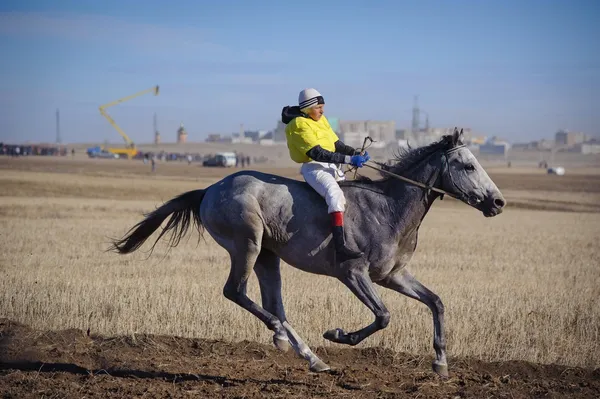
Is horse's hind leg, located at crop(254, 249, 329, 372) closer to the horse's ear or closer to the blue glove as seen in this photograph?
the blue glove

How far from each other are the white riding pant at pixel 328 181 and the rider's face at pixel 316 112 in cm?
50

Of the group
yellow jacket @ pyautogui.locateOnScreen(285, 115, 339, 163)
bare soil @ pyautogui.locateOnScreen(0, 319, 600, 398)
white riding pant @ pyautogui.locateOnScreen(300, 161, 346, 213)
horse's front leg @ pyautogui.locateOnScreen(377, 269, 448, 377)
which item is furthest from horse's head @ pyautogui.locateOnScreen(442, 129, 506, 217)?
bare soil @ pyautogui.locateOnScreen(0, 319, 600, 398)

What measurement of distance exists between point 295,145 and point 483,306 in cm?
482

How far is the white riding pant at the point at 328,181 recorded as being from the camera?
819 centimetres

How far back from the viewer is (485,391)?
7.58 metres

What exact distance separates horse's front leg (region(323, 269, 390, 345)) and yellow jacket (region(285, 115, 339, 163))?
143cm

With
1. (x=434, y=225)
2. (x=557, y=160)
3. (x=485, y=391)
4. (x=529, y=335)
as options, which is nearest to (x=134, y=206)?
(x=434, y=225)

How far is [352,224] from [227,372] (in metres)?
2.05

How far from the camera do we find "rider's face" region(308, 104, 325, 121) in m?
8.58

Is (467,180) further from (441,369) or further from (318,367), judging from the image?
(318,367)

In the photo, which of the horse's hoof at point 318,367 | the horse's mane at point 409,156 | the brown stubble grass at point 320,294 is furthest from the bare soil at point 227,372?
the horse's mane at point 409,156

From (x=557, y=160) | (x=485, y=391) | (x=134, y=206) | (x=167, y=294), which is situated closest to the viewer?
(x=485, y=391)

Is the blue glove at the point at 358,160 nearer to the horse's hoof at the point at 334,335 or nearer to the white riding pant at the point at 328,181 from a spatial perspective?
the white riding pant at the point at 328,181

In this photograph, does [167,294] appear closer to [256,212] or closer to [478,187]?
[256,212]
